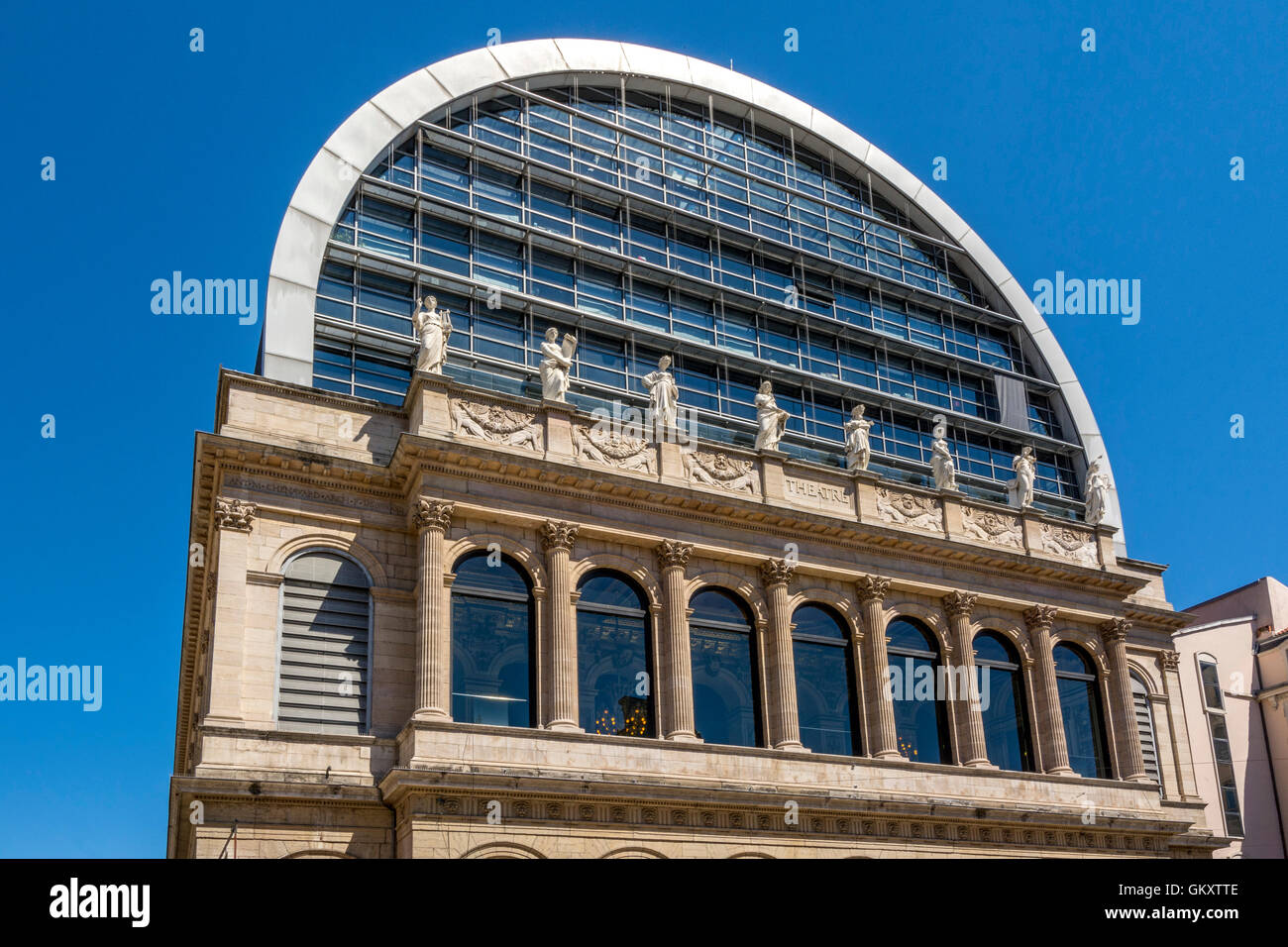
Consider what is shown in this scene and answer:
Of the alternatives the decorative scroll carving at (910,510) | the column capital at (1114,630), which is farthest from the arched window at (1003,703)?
the column capital at (1114,630)

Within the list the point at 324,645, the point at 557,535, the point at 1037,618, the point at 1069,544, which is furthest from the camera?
the point at 1069,544

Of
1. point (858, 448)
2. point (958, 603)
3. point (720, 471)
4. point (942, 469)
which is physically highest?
point (858, 448)

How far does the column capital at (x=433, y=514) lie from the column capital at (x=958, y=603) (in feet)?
50.2

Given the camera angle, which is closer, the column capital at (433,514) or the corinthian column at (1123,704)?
the column capital at (433,514)

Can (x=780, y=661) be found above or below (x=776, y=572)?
below

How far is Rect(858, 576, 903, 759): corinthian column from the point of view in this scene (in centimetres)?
3391

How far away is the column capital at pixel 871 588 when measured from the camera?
116 ft

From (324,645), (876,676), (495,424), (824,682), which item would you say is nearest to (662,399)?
(495,424)

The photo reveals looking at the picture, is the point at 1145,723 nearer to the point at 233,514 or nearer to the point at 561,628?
the point at 561,628

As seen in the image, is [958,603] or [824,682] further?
[958,603]

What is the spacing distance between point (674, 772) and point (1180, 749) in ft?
67.8

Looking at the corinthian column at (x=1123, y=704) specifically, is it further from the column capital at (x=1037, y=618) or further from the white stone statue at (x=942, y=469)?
the white stone statue at (x=942, y=469)

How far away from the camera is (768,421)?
1426 inches
